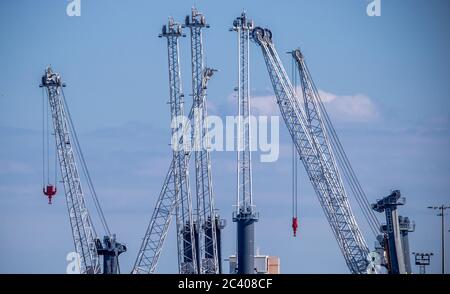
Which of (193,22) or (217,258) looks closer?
(193,22)

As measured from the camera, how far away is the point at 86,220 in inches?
3789

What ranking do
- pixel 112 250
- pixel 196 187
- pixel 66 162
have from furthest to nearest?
1. pixel 196 187
2. pixel 66 162
3. pixel 112 250

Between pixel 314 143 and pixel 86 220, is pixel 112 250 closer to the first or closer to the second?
pixel 86 220

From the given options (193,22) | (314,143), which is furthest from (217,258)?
(193,22)

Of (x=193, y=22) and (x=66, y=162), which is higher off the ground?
(x=193, y=22)

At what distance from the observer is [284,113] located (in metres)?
99.9
